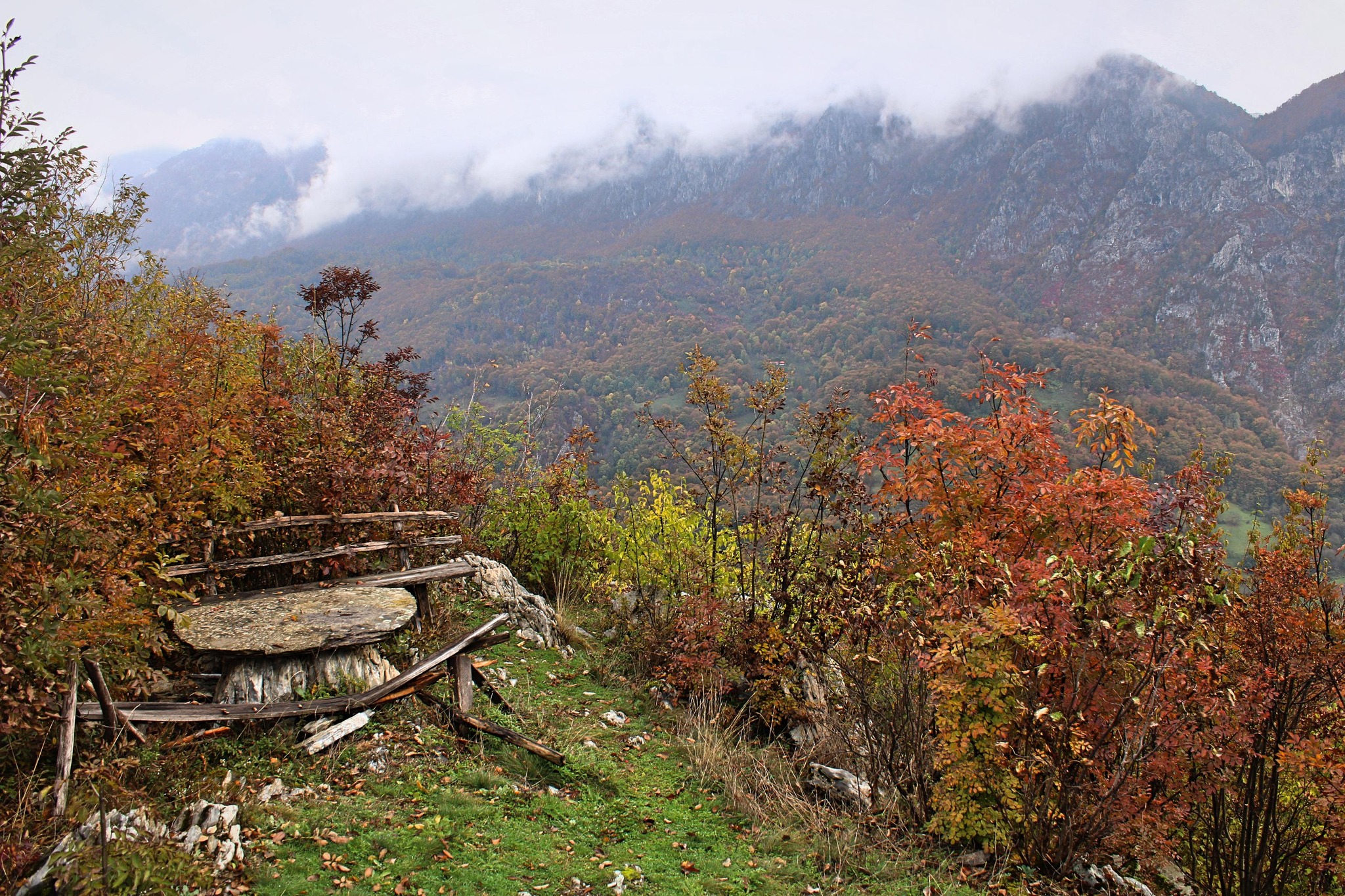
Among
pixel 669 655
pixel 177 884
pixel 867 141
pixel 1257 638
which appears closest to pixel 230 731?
pixel 177 884

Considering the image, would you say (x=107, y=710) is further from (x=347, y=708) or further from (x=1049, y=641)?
(x=1049, y=641)

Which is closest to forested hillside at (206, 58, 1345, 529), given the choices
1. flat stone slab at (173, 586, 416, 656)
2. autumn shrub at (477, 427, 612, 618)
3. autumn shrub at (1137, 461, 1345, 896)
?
autumn shrub at (477, 427, 612, 618)

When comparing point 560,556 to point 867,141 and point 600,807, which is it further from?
point 867,141

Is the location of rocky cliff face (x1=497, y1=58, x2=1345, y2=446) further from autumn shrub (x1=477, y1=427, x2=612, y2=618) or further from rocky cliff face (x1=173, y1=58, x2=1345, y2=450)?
autumn shrub (x1=477, y1=427, x2=612, y2=618)

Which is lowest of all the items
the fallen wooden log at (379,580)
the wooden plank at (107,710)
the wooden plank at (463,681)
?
the wooden plank at (463,681)

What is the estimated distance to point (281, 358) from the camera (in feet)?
31.9

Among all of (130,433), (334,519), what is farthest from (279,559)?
(130,433)

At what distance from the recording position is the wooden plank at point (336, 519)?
630 centimetres

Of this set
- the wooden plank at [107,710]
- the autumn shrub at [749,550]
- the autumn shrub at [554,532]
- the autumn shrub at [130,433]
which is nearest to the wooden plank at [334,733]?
the wooden plank at [107,710]

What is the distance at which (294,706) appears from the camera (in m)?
5.02

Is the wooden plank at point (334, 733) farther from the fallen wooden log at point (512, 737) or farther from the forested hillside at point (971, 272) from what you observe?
the forested hillside at point (971, 272)

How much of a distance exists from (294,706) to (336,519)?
227 centimetres

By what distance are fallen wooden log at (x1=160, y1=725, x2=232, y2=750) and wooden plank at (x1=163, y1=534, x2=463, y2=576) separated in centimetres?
128

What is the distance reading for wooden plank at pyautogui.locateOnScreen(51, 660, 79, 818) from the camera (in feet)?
11.3
